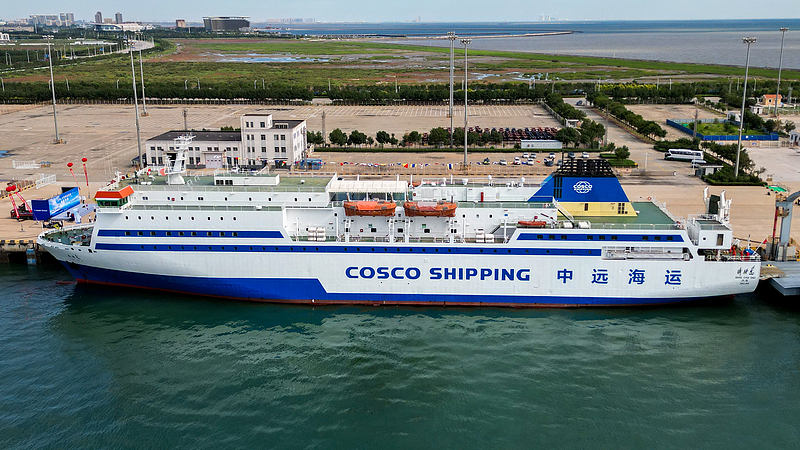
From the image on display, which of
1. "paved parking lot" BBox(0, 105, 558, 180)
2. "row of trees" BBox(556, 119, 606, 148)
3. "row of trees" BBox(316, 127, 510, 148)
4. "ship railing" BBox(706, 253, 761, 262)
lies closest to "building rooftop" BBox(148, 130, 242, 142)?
"paved parking lot" BBox(0, 105, 558, 180)

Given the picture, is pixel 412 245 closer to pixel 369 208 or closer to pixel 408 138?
pixel 369 208

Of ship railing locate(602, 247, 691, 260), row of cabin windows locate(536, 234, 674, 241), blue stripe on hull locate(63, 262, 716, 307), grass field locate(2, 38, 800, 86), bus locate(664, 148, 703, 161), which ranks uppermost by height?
grass field locate(2, 38, 800, 86)

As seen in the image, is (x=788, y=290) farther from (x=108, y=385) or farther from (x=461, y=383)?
(x=108, y=385)

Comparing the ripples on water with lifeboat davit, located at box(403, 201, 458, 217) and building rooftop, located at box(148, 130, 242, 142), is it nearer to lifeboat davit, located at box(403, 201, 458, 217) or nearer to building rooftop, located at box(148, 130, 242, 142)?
lifeboat davit, located at box(403, 201, 458, 217)

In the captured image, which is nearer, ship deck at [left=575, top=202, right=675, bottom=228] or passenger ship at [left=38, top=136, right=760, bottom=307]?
passenger ship at [left=38, top=136, right=760, bottom=307]

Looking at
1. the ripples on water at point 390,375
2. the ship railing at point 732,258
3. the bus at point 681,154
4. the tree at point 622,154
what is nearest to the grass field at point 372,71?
the bus at point 681,154

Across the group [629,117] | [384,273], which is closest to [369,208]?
[384,273]

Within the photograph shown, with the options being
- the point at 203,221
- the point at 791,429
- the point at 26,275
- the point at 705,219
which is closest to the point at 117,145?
the point at 26,275
